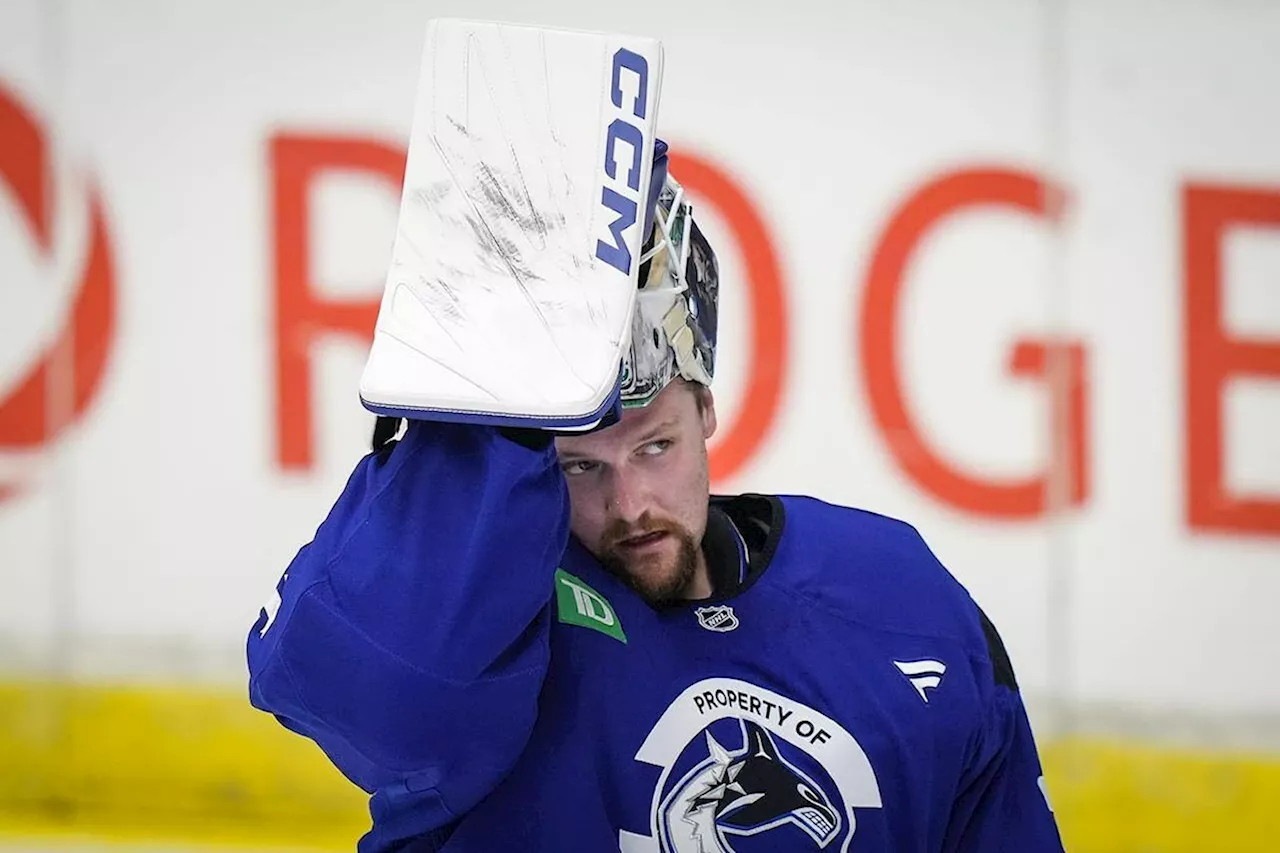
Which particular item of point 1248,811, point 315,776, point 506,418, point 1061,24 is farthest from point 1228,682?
point 506,418

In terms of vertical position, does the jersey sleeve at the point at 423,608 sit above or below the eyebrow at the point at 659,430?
below

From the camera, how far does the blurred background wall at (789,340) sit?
2512mm

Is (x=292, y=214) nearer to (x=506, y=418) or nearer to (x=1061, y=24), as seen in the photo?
(x=1061, y=24)

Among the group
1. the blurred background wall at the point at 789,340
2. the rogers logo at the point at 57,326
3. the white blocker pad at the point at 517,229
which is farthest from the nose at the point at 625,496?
the rogers logo at the point at 57,326

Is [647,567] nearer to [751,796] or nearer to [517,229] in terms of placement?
[751,796]

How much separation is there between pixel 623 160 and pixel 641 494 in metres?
0.27

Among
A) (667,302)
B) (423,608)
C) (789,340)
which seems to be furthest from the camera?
(789,340)

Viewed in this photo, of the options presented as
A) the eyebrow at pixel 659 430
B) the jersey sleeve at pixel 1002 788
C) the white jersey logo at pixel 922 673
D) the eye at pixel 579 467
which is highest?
the eyebrow at pixel 659 430

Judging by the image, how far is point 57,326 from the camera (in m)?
2.59

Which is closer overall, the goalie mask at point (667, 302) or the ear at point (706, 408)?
the goalie mask at point (667, 302)

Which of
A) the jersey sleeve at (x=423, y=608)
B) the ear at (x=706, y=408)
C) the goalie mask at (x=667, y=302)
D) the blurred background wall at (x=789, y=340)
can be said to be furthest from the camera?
the blurred background wall at (x=789, y=340)

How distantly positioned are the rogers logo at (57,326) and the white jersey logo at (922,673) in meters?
1.86

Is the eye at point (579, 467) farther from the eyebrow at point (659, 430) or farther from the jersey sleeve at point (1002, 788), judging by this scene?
the jersey sleeve at point (1002, 788)

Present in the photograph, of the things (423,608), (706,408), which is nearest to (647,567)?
(706,408)
